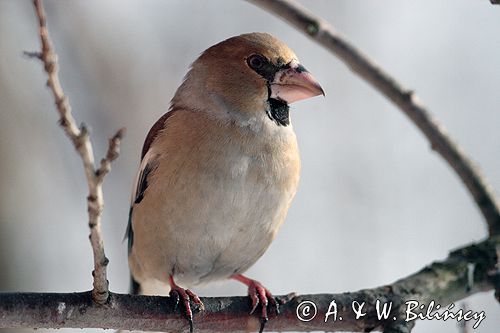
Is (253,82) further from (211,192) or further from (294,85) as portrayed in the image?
(211,192)

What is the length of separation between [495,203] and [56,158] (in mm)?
4561

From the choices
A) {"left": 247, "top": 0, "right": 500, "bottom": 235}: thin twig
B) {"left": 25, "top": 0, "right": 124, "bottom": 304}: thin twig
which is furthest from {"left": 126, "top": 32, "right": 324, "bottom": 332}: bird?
{"left": 25, "top": 0, "right": 124, "bottom": 304}: thin twig

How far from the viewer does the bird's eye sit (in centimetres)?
450

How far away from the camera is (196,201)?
4039 mm

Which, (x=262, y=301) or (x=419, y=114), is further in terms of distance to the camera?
(x=419, y=114)

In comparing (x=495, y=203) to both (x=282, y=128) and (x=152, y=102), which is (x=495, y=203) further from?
(x=152, y=102)

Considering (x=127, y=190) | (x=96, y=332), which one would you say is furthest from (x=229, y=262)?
(x=127, y=190)

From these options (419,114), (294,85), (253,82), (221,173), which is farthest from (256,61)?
(419,114)

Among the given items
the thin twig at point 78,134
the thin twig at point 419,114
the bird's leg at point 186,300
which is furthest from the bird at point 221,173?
the thin twig at point 78,134

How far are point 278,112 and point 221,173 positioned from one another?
0.59 m

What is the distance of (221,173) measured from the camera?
4.05 meters

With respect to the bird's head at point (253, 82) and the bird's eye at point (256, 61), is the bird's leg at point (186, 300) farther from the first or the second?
the bird's eye at point (256, 61)

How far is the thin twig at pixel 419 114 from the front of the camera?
4.11m

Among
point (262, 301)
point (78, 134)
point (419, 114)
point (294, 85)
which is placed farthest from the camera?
point (294, 85)
